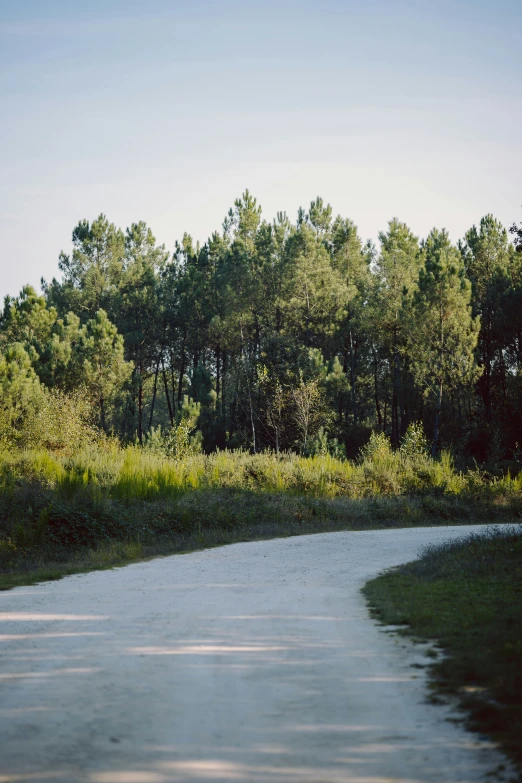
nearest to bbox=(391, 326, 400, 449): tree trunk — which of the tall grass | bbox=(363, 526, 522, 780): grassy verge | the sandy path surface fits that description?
the tall grass

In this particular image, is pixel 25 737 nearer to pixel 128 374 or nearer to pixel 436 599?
pixel 436 599

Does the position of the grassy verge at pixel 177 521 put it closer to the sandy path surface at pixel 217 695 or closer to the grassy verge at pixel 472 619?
the sandy path surface at pixel 217 695

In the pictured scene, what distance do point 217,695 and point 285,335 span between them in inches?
1895

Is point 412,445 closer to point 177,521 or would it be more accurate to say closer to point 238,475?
point 238,475

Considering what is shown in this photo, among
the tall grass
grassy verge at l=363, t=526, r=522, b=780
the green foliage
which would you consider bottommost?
grassy verge at l=363, t=526, r=522, b=780

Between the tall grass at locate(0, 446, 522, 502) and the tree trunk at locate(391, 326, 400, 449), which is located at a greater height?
the tree trunk at locate(391, 326, 400, 449)

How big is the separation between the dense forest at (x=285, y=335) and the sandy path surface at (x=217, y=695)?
25.8 meters

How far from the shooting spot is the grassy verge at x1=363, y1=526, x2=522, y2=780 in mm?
4859

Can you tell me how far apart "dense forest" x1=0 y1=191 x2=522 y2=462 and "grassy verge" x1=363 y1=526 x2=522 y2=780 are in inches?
960

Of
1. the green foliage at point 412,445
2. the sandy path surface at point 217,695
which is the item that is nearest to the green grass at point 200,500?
the green foliage at point 412,445

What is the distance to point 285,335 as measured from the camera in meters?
52.9

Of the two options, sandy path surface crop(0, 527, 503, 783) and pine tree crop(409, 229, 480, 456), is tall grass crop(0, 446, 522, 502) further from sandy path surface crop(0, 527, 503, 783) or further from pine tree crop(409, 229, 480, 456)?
pine tree crop(409, 229, 480, 456)

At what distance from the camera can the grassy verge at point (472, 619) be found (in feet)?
15.9

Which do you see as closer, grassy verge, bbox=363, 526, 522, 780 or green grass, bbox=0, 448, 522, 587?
grassy verge, bbox=363, 526, 522, 780
